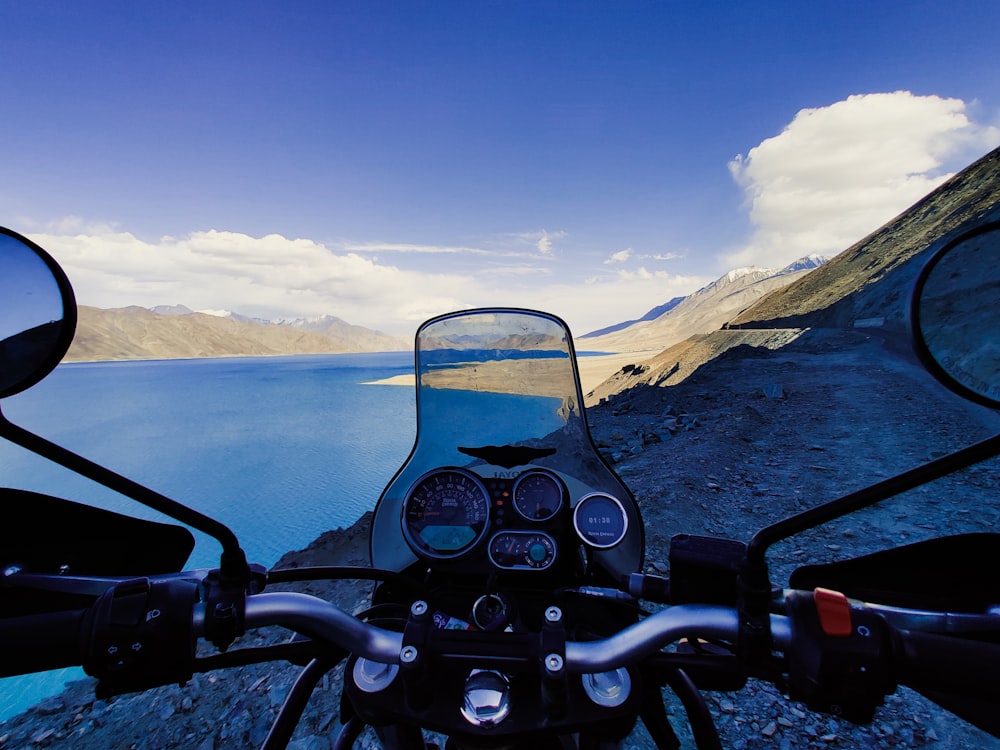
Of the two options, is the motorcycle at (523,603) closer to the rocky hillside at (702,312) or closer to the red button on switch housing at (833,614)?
the red button on switch housing at (833,614)

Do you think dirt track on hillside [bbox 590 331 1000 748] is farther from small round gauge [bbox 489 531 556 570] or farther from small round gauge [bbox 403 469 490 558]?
small round gauge [bbox 403 469 490 558]

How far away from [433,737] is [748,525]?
12.0 feet

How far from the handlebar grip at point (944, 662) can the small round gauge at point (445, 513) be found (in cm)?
109

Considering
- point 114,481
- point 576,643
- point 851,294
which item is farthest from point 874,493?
point 851,294

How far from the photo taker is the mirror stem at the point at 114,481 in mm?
770

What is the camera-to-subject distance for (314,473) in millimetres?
15062

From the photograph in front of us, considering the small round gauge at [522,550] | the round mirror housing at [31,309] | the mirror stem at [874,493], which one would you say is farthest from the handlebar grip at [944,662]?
the round mirror housing at [31,309]

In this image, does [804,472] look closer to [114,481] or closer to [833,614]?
[833,614]

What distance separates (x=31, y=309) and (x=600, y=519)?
1547 mm

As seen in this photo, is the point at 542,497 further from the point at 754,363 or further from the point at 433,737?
the point at 754,363

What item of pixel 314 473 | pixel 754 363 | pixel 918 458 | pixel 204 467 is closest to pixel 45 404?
pixel 204 467

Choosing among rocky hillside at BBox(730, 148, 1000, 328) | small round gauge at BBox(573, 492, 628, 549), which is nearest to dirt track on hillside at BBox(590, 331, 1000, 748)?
small round gauge at BBox(573, 492, 628, 549)

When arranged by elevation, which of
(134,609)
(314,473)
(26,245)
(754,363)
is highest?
(754,363)

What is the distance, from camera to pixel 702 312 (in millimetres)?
158000
